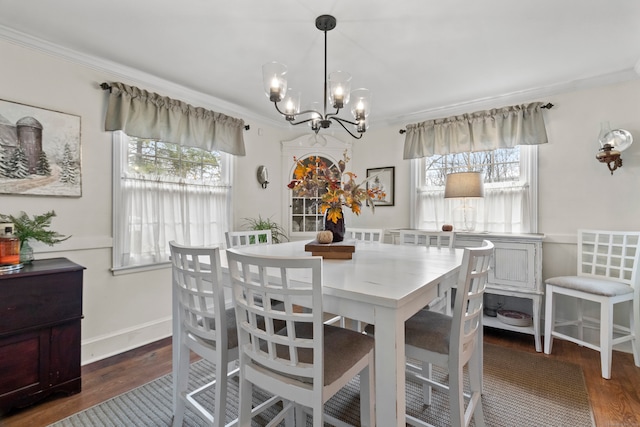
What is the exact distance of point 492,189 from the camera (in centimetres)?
333

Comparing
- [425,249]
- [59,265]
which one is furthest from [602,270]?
[59,265]

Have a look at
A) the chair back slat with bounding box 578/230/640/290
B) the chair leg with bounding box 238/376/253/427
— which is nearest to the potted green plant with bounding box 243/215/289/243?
the chair leg with bounding box 238/376/253/427

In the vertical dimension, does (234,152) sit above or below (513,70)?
below

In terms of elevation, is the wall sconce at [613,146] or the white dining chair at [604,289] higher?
the wall sconce at [613,146]

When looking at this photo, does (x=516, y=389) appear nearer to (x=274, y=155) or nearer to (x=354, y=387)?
(x=354, y=387)

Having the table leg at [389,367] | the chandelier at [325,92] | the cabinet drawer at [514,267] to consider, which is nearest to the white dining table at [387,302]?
the table leg at [389,367]

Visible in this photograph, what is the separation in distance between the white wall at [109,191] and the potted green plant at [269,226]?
43.8 inches

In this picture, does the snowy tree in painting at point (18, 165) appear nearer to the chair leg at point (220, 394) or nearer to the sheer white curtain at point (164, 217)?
the sheer white curtain at point (164, 217)

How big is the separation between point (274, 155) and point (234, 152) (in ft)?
2.45

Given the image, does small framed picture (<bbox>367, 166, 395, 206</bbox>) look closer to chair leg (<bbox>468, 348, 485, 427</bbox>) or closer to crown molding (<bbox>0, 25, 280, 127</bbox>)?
crown molding (<bbox>0, 25, 280, 127</bbox>)

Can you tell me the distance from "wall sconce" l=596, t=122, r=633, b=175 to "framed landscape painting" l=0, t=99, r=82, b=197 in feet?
14.3

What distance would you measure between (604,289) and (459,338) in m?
1.82

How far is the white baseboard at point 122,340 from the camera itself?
2428 millimetres

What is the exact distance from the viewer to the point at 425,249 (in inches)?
89.0
